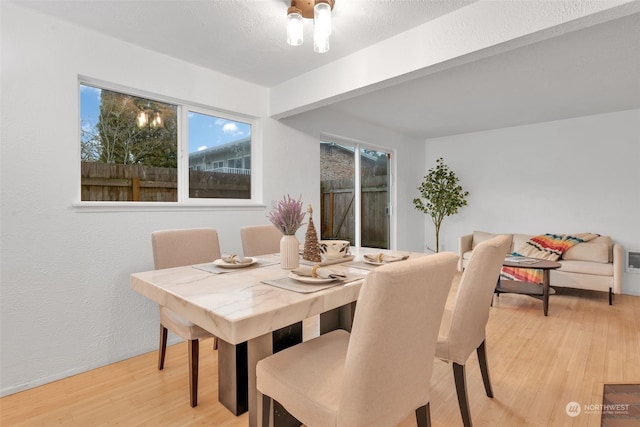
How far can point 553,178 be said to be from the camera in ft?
15.3

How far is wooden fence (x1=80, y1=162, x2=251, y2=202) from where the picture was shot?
93.7 inches

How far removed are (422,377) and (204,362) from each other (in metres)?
1.70

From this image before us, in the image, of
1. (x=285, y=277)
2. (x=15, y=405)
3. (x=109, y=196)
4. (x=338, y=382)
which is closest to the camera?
(x=338, y=382)

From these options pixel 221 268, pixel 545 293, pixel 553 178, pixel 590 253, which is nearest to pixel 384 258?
pixel 221 268

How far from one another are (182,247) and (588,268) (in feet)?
Answer: 13.7

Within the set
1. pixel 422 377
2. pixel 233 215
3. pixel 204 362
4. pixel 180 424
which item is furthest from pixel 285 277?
pixel 233 215

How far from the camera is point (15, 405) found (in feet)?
6.14

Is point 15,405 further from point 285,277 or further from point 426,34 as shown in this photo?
point 426,34

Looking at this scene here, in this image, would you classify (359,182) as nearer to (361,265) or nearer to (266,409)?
(361,265)

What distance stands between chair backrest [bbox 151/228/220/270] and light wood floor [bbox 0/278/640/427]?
0.73m

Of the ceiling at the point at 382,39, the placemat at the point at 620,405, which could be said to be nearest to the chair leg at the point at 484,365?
the placemat at the point at 620,405

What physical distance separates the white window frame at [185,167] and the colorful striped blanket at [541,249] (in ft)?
9.87

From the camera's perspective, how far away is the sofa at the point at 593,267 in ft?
11.8

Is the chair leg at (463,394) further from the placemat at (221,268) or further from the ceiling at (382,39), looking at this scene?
the ceiling at (382,39)
